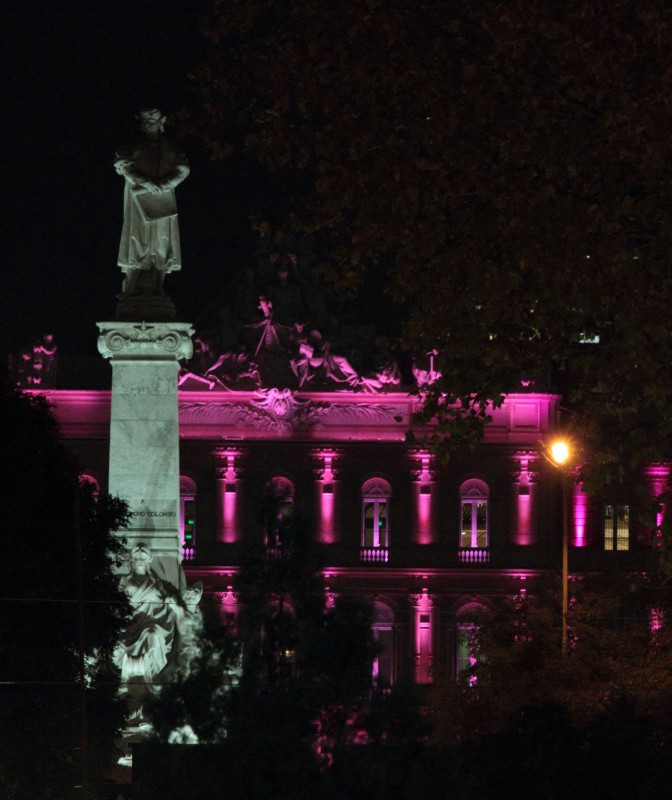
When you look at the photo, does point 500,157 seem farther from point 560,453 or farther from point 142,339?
point 560,453

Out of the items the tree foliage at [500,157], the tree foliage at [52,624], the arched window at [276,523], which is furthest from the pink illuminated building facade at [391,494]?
the arched window at [276,523]

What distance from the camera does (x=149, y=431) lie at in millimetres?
37156

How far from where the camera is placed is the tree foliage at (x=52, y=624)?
119 ft

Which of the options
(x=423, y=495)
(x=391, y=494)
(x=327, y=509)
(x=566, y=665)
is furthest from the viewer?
(x=391, y=494)

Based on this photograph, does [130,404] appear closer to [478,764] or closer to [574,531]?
[478,764]

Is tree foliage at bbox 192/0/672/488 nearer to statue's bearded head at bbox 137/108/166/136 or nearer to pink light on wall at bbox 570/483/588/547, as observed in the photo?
statue's bearded head at bbox 137/108/166/136

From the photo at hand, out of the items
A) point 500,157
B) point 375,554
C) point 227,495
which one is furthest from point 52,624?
point 375,554

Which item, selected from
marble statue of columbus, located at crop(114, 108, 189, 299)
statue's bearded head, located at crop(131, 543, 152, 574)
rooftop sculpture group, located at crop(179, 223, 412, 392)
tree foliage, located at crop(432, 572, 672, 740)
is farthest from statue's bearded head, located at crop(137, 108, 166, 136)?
rooftop sculpture group, located at crop(179, 223, 412, 392)

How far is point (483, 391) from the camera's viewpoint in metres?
29.0

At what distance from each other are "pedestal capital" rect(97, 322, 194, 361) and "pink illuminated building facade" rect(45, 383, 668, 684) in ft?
158

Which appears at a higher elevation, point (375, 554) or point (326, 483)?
point (326, 483)

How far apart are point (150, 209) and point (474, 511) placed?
52174 mm

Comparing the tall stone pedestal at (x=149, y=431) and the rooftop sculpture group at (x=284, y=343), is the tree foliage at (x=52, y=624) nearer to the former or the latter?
the tall stone pedestal at (x=149, y=431)

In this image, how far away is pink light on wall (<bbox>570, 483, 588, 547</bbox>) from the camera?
284 feet
